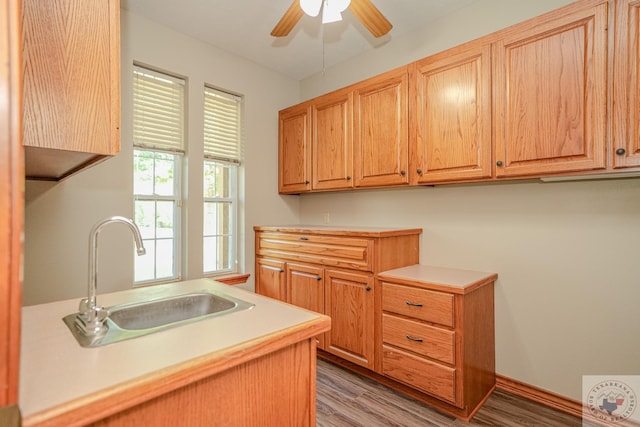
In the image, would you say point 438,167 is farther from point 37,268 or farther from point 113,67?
point 37,268

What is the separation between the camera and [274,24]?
2.63 m

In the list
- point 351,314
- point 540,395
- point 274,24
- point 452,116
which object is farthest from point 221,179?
point 540,395

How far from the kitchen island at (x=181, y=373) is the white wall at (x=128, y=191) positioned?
49.0 inches

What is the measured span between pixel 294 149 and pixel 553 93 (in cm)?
220

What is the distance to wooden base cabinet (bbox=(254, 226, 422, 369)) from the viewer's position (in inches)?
91.7

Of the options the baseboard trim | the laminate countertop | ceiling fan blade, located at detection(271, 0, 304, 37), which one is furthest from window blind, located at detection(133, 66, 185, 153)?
the baseboard trim

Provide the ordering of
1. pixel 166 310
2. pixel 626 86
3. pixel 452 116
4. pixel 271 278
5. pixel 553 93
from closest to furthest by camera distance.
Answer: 1. pixel 166 310
2. pixel 626 86
3. pixel 553 93
4. pixel 452 116
5. pixel 271 278

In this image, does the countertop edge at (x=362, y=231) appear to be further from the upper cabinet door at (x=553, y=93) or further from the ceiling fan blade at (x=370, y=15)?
the ceiling fan blade at (x=370, y=15)

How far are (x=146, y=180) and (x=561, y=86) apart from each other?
2.96 metres

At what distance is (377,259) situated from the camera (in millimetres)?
2297

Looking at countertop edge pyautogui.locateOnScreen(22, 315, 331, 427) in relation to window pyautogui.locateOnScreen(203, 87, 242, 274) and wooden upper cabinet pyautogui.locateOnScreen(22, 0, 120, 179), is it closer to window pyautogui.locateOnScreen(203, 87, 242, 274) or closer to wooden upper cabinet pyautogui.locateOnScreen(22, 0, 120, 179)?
wooden upper cabinet pyautogui.locateOnScreen(22, 0, 120, 179)

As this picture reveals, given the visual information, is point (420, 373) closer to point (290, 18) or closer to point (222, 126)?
point (290, 18)

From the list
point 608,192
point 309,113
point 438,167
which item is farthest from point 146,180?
point 608,192

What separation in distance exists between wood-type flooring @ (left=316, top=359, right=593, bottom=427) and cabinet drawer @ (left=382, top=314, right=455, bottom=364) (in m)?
0.36
